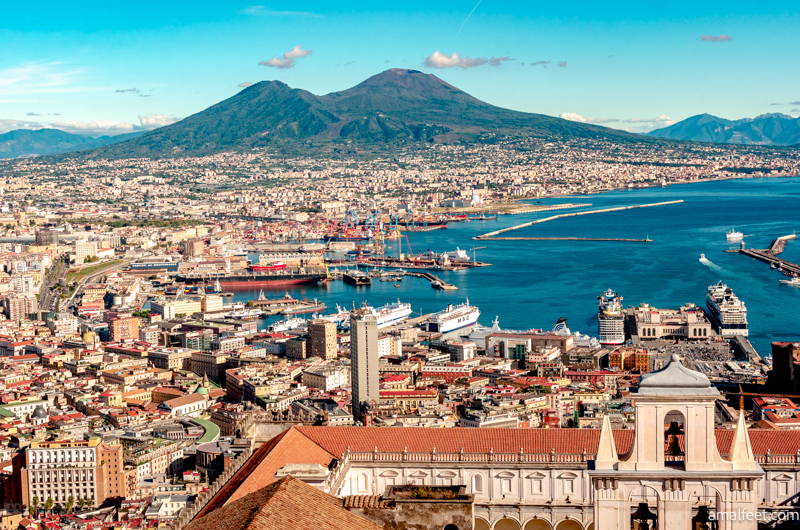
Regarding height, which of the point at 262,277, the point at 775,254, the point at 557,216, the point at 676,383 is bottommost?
the point at 262,277

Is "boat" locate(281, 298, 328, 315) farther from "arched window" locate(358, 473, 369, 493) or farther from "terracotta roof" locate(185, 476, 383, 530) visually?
"terracotta roof" locate(185, 476, 383, 530)

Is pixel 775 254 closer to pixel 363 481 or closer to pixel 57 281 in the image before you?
pixel 57 281

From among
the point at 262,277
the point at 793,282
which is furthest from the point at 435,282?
the point at 793,282

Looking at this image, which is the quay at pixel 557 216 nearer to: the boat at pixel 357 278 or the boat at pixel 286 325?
the boat at pixel 357 278

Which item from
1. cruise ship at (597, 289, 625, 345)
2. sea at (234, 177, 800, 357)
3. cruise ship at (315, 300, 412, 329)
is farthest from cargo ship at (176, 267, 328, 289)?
cruise ship at (597, 289, 625, 345)

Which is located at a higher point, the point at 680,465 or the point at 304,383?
the point at 680,465

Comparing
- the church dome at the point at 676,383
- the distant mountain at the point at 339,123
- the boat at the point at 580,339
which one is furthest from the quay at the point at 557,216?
the distant mountain at the point at 339,123
